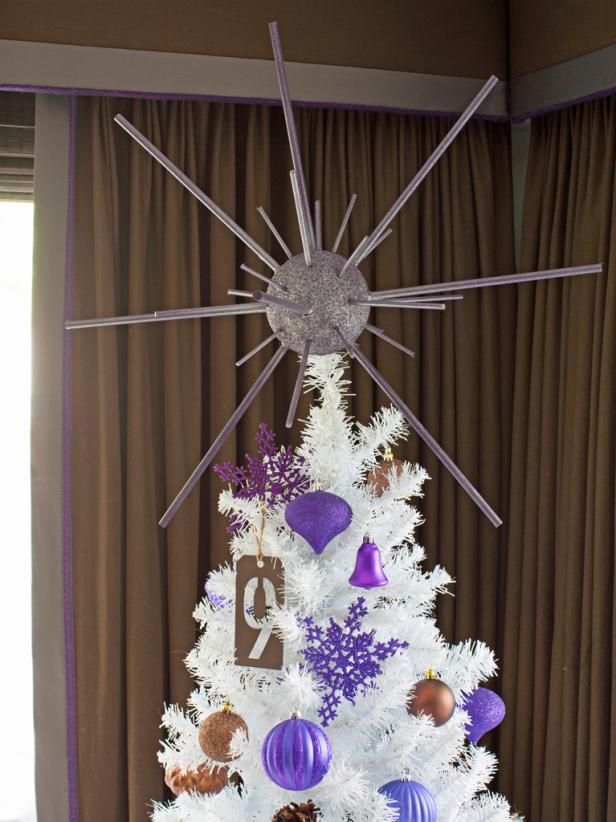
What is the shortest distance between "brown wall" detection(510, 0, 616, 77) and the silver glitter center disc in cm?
125

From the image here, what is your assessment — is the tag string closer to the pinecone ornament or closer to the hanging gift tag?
the hanging gift tag

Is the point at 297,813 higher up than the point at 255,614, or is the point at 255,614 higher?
the point at 255,614

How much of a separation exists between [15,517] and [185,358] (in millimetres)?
573

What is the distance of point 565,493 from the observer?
82.1 inches

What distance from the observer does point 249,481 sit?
4.90 feet

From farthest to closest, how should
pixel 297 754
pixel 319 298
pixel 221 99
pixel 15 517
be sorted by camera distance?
pixel 15 517 < pixel 221 99 < pixel 297 754 < pixel 319 298

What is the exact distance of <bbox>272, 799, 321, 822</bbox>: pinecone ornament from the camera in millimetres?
1342

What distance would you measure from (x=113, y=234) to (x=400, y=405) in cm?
118

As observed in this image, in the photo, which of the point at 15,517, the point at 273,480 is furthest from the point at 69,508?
the point at 273,480

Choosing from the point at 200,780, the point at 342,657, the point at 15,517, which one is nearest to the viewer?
the point at 342,657

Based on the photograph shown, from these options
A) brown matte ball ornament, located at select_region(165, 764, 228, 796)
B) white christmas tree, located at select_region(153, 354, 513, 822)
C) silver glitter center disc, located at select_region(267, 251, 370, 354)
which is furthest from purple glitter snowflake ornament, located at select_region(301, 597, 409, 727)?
silver glitter center disc, located at select_region(267, 251, 370, 354)

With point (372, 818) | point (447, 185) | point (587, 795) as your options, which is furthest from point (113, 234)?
point (587, 795)

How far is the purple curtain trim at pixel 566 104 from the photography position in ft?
6.44

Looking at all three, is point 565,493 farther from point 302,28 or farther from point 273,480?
point 302,28
